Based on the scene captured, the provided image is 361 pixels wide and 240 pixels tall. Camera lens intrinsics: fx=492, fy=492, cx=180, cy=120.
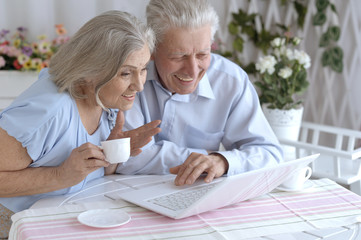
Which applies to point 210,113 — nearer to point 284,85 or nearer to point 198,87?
point 198,87

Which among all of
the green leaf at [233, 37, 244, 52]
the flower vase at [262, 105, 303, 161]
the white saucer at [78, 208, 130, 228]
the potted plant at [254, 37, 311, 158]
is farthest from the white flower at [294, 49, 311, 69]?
the white saucer at [78, 208, 130, 228]

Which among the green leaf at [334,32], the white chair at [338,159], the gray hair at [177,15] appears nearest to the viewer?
the gray hair at [177,15]

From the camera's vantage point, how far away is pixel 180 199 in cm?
116

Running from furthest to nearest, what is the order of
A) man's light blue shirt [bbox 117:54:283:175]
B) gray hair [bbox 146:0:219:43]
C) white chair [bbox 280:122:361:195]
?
white chair [bbox 280:122:361:195]
man's light blue shirt [bbox 117:54:283:175]
gray hair [bbox 146:0:219:43]

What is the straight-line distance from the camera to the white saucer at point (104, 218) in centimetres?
100

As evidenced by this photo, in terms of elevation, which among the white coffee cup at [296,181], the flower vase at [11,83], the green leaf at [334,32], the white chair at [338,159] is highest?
the green leaf at [334,32]

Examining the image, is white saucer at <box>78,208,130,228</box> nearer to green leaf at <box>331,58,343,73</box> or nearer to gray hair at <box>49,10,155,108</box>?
gray hair at <box>49,10,155,108</box>

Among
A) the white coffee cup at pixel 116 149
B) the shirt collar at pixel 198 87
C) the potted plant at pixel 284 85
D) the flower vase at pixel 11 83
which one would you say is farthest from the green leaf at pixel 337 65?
the white coffee cup at pixel 116 149

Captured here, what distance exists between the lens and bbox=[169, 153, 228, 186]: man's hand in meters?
1.26

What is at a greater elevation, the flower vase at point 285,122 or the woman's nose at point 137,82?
the woman's nose at point 137,82

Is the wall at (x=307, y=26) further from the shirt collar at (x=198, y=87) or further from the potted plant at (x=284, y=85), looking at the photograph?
the shirt collar at (x=198, y=87)

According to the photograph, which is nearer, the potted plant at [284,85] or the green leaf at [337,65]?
the potted plant at [284,85]

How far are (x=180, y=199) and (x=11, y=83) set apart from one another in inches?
63.9

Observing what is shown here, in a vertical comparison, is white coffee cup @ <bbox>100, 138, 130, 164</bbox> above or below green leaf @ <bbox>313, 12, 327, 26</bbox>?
below
